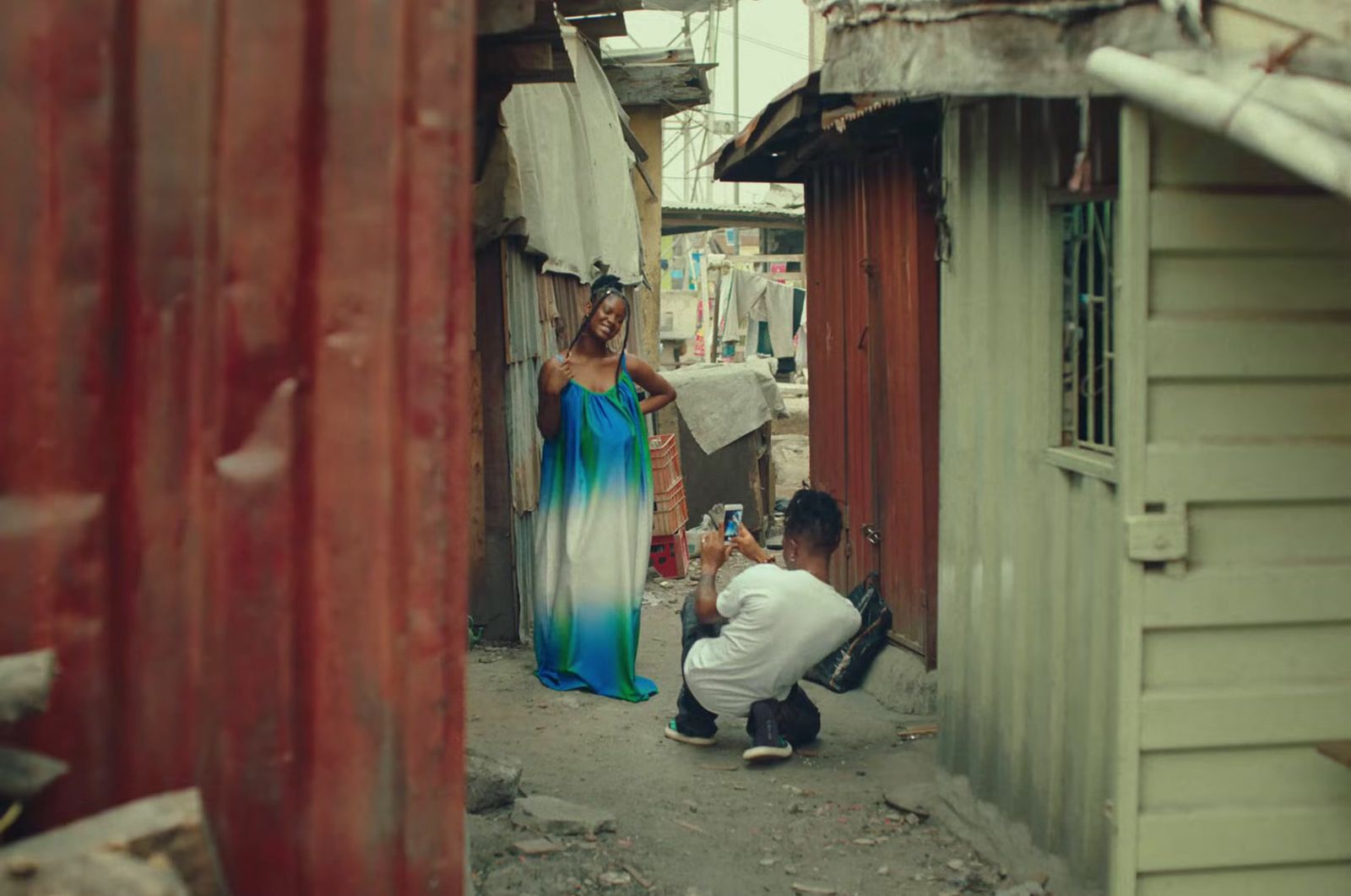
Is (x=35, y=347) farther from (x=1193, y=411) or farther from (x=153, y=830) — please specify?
(x=1193, y=411)

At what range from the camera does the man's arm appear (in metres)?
6.70

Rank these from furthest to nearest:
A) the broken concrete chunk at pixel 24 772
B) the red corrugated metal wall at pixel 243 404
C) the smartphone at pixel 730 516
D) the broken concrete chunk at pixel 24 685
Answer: the smartphone at pixel 730 516 → the red corrugated metal wall at pixel 243 404 → the broken concrete chunk at pixel 24 772 → the broken concrete chunk at pixel 24 685

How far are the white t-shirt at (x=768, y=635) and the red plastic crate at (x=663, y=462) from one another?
4.28m

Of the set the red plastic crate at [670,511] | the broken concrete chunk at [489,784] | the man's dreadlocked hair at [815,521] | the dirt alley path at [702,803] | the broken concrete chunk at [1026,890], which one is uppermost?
the man's dreadlocked hair at [815,521]

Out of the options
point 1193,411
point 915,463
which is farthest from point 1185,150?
point 915,463

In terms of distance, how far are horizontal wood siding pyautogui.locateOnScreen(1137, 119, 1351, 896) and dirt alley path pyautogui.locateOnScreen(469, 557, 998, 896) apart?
4.87 ft

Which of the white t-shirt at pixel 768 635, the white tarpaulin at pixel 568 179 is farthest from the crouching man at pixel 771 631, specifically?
the white tarpaulin at pixel 568 179

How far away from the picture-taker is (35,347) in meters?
2.49

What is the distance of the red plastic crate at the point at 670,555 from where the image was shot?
37.1 feet

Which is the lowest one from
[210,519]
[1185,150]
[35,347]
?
[210,519]

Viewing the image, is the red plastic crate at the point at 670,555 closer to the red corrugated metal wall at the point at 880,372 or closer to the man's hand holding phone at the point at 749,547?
the red corrugated metal wall at the point at 880,372

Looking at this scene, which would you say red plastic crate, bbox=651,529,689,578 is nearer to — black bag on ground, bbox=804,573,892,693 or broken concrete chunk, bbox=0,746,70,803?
black bag on ground, bbox=804,573,892,693

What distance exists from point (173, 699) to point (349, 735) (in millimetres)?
321

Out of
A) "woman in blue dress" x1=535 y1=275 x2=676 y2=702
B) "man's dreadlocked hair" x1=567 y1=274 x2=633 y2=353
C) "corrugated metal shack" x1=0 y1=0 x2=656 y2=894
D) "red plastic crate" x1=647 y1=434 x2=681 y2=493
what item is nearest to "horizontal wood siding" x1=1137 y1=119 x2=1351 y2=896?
"corrugated metal shack" x1=0 y1=0 x2=656 y2=894
